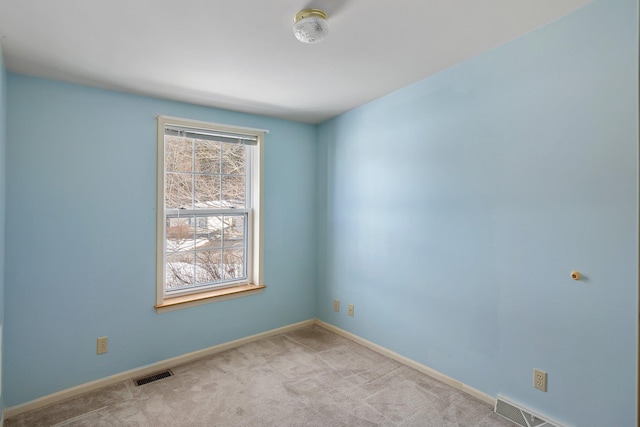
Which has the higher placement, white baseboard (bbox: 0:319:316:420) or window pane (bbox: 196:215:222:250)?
window pane (bbox: 196:215:222:250)

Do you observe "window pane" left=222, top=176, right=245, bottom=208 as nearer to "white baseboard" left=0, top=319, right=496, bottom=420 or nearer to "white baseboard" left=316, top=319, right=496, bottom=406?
"white baseboard" left=0, top=319, right=496, bottom=420

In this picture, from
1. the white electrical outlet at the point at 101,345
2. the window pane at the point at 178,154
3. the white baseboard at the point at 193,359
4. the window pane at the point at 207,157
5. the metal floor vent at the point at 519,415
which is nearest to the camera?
the metal floor vent at the point at 519,415

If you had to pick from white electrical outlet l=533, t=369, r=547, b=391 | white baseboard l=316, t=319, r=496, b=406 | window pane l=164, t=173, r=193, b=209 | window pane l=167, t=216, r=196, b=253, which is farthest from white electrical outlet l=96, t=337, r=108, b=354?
white electrical outlet l=533, t=369, r=547, b=391

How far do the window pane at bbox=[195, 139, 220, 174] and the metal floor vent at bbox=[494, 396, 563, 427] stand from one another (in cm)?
297

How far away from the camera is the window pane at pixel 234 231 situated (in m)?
3.31

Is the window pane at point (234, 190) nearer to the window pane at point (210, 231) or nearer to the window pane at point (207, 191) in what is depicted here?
the window pane at point (207, 191)

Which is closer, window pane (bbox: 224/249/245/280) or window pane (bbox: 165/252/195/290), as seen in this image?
window pane (bbox: 165/252/195/290)

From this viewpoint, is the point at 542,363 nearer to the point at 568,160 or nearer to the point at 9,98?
the point at 568,160

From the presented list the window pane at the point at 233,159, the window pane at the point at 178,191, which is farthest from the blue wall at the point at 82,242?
the window pane at the point at 233,159

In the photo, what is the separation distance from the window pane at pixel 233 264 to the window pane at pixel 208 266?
0.06m

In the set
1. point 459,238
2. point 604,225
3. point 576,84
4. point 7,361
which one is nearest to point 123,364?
point 7,361

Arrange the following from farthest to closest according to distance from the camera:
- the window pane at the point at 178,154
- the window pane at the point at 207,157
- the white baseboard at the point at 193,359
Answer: the window pane at the point at 207,157 → the window pane at the point at 178,154 → the white baseboard at the point at 193,359

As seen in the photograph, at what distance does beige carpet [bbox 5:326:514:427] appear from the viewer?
207 cm

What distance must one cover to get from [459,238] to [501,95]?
100cm
